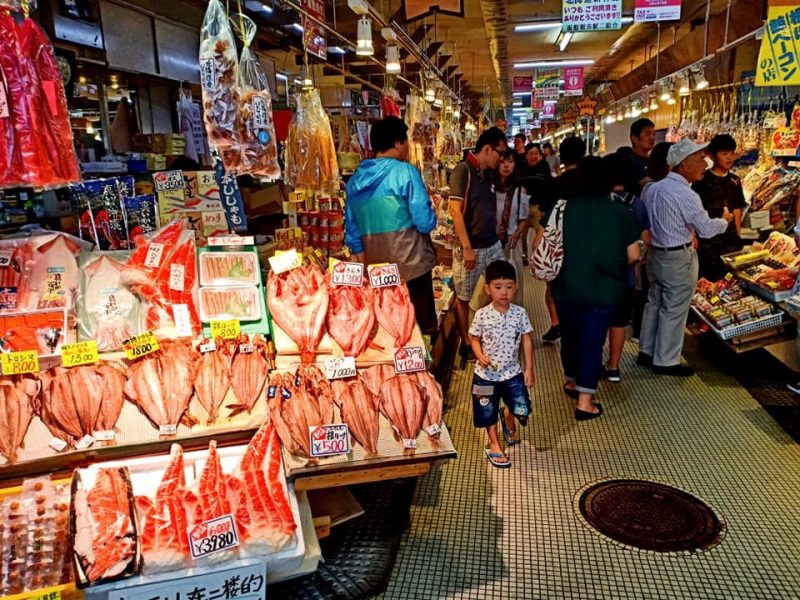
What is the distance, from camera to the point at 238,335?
339cm

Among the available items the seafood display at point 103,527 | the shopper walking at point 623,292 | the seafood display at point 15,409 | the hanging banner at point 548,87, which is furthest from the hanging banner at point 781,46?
the hanging banner at point 548,87

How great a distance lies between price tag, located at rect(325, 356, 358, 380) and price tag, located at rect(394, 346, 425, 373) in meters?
0.24

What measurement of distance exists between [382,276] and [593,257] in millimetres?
1906

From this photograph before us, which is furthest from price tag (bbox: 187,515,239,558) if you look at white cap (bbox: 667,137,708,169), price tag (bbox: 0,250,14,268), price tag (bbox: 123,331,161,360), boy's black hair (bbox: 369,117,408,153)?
white cap (bbox: 667,137,708,169)

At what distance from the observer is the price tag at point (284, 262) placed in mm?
3660

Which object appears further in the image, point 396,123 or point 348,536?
point 396,123

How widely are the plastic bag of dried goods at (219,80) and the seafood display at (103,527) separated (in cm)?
186

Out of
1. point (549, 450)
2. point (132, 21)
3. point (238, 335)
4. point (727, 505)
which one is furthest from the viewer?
point (132, 21)

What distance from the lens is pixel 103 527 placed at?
8.14 ft

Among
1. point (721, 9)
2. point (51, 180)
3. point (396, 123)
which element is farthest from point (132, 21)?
point (721, 9)

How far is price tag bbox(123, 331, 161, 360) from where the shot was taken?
10.2 feet

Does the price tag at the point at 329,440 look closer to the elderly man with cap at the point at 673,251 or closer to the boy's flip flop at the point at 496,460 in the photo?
the boy's flip flop at the point at 496,460

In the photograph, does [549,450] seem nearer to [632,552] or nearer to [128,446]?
[632,552]

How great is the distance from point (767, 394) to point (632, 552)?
9.32 ft
